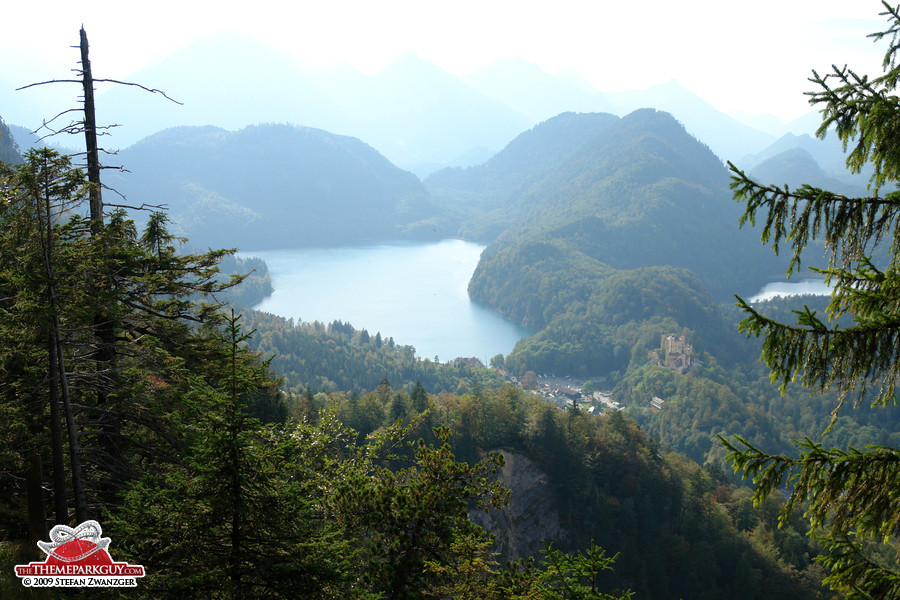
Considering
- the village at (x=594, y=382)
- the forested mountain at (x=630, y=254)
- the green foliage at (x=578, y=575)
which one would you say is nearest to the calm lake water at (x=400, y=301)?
the forested mountain at (x=630, y=254)

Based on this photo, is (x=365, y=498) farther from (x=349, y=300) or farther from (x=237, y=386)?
(x=349, y=300)

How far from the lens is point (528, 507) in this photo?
106 feet

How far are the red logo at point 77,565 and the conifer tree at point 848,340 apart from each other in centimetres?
452

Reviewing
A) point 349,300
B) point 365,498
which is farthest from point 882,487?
point 349,300

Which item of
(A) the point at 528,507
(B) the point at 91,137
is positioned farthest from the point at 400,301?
(B) the point at 91,137

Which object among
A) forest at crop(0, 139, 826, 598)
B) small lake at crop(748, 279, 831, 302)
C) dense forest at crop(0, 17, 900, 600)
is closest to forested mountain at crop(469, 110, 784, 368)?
small lake at crop(748, 279, 831, 302)

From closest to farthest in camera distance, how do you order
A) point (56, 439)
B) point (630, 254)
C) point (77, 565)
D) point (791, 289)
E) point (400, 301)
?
point (77, 565) < point (56, 439) < point (400, 301) < point (791, 289) < point (630, 254)

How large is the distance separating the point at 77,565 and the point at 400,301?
384 ft

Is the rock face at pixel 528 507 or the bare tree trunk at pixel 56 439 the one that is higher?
the bare tree trunk at pixel 56 439

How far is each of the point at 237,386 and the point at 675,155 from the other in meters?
212

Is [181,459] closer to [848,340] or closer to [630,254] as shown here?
[848,340]

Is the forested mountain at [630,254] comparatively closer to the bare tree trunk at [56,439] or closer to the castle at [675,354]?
the castle at [675,354]

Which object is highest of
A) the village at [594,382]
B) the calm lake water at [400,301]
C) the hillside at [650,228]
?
the hillside at [650,228]

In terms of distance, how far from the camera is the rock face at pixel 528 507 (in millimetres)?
31438
